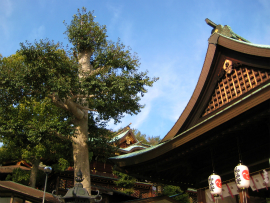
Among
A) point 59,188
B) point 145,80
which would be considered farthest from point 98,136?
point 59,188

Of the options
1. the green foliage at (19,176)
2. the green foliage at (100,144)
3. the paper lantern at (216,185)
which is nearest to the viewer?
the paper lantern at (216,185)

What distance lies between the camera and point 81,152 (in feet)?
32.9

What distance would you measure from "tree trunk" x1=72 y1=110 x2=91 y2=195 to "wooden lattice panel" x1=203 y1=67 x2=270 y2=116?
5010mm

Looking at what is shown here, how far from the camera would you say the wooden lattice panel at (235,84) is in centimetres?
692

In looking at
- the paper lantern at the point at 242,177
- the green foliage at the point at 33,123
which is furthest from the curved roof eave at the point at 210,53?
the green foliage at the point at 33,123

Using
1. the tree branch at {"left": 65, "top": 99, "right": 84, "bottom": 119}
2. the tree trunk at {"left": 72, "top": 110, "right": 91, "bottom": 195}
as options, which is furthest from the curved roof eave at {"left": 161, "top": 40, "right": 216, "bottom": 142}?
the tree branch at {"left": 65, "top": 99, "right": 84, "bottom": 119}

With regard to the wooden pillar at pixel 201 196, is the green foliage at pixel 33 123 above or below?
above

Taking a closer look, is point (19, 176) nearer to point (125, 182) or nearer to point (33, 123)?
point (33, 123)

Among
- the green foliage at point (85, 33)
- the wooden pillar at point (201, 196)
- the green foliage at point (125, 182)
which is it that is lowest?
the wooden pillar at point (201, 196)

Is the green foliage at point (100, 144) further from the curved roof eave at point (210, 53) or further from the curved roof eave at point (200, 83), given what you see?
the curved roof eave at point (200, 83)

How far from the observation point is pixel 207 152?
8.12 m

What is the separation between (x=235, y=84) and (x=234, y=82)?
0.09m

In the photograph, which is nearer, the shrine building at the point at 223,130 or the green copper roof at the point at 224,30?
the shrine building at the point at 223,130

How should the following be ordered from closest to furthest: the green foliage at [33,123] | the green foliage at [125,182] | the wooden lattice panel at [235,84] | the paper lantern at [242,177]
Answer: the paper lantern at [242,177]
the wooden lattice panel at [235,84]
the green foliage at [33,123]
the green foliage at [125,182]
